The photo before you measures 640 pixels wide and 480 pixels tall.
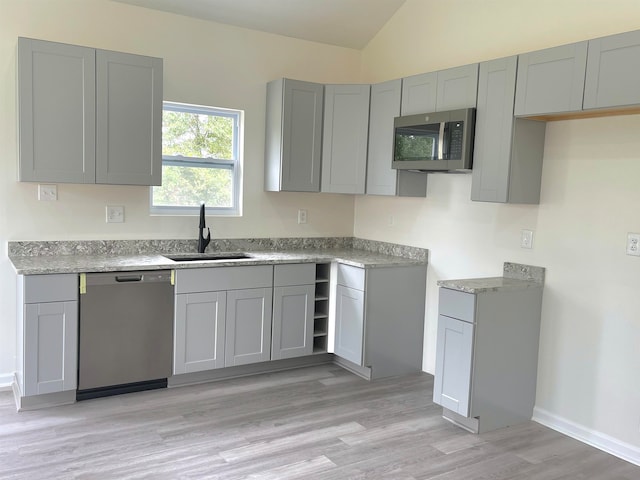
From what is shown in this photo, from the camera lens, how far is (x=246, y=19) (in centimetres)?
424

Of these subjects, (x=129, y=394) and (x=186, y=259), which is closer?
(x=129, y=394)

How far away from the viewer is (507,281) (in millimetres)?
3451

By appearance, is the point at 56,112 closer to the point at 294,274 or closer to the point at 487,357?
the point at 294,274

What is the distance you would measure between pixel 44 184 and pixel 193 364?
61.6 inches

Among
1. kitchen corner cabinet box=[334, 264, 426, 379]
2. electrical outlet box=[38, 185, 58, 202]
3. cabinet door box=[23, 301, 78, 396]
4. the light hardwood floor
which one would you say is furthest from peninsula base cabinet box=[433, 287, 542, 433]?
electrical outlet box=[38, 185, 58, 202]

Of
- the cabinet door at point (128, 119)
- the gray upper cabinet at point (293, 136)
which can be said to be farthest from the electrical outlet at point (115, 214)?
the gray upper cabinet at point (293, 136)

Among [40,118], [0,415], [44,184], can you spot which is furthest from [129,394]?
[40,118]

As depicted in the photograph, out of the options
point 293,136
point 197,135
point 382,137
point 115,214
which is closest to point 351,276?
point 382,137

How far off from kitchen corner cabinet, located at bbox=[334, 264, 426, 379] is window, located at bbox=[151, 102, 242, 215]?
1145 mm

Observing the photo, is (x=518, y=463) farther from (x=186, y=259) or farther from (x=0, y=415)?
(x=0, y=415)

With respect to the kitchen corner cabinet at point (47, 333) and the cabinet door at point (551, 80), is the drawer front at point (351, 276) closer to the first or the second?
the cabinet door at point (551, 80)

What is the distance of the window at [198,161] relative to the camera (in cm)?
420

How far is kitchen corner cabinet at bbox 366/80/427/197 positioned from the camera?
13.5 feet

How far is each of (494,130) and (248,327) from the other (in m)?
2.13
